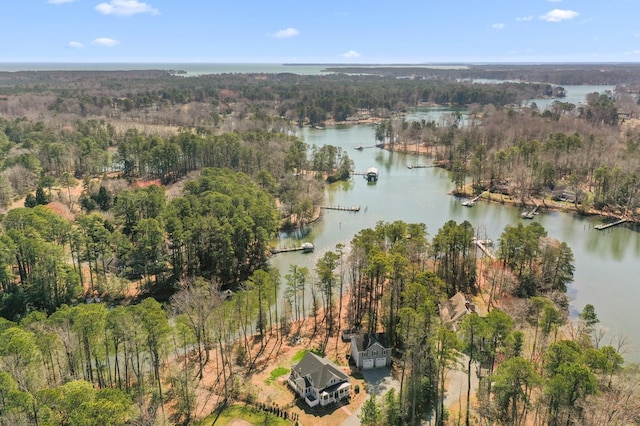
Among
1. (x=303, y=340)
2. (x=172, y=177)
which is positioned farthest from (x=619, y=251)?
(x=172, y=177)

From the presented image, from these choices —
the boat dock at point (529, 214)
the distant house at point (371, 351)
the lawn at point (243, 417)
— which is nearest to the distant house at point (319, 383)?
the lawn at point (243, 417)

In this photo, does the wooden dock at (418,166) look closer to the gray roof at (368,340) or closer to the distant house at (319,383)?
the gray roof at (368,340)

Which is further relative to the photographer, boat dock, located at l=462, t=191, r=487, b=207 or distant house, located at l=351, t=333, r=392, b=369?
boat dock, located at l=462, t=191, r=487, b=207

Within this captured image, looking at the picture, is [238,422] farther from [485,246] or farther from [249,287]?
[485,246]

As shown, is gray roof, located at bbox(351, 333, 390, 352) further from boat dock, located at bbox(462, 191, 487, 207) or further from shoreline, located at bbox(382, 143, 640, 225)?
shoreline, located at bbox(382, 143, 640, 225)

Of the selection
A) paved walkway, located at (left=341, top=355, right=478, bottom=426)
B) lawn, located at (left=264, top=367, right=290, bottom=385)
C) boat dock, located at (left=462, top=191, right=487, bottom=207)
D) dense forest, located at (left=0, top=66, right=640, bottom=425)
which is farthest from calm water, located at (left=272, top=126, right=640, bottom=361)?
lawn, located at (left=264, top=367, right=290, bottom=385)

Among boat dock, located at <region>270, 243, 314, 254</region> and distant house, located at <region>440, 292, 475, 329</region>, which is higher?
distant house, located at <region>440, 292, 475, 329</region>

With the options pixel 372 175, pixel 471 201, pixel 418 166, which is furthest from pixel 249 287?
pixel 418 166
